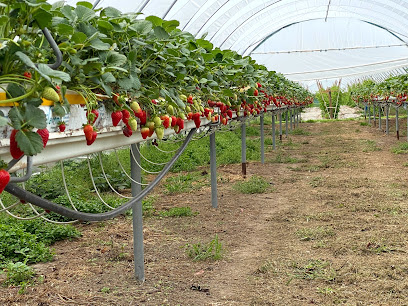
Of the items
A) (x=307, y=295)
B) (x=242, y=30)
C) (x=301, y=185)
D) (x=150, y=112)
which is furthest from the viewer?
(x=242, y=30)

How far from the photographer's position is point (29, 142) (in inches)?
53.0

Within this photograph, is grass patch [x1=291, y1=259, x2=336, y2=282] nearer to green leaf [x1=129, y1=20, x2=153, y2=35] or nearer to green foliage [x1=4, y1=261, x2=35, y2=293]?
green foliage [x1=4, y1=261, x2=35, y2=293]

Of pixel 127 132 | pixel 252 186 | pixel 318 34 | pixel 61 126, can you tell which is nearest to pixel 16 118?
pixel 61 126

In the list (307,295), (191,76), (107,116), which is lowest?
(307,295)

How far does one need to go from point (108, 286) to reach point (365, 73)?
25291 mm

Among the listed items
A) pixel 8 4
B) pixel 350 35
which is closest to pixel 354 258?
pixel 8 4

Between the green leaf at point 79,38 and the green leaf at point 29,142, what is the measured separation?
Answer: 59 cm

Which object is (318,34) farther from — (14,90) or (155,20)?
(14,90)

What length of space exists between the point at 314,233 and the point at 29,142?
4.15m

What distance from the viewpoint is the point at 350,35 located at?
23.1 meters

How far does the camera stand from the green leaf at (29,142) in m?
1.33

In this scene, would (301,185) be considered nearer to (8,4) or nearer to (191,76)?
(191,76)

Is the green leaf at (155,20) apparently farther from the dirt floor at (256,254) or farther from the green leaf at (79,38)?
the dirt floor at (256,254)

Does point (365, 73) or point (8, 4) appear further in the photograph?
point (365, 73)
